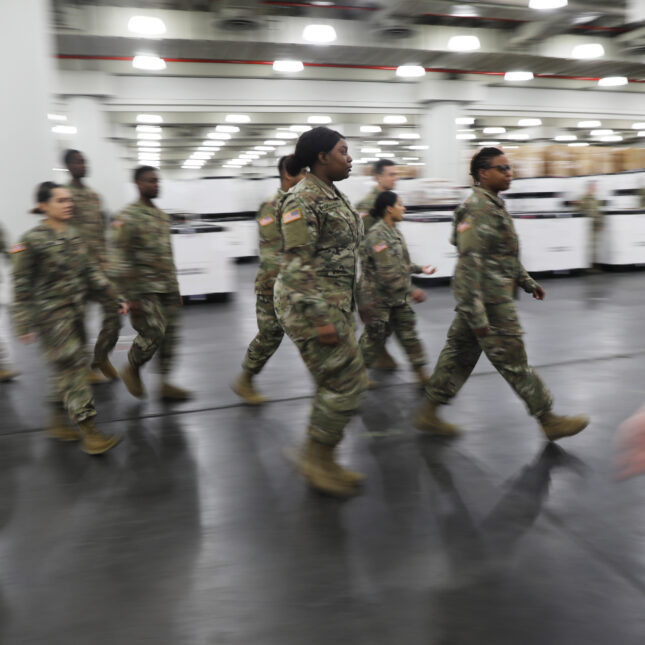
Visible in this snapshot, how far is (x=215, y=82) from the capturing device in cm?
1316

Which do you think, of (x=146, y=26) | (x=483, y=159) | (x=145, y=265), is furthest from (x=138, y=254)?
(x=146, y=26)

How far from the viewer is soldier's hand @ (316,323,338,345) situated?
2.57 m

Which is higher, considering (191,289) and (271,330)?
(271,330)

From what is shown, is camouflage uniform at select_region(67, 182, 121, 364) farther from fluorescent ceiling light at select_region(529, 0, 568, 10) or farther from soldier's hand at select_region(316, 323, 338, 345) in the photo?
fluorescent ceiling light at select_region(529, 0, 568, 10)

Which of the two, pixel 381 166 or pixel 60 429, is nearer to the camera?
pixel 60 429

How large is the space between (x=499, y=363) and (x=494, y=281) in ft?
1.44

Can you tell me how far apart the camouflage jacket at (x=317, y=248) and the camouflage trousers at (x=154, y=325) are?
168cm

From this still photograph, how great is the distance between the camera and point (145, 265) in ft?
13.5

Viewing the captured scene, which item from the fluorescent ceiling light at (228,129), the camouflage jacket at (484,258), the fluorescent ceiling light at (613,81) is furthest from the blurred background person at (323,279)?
the fluorescent ceiling light at (228,129)

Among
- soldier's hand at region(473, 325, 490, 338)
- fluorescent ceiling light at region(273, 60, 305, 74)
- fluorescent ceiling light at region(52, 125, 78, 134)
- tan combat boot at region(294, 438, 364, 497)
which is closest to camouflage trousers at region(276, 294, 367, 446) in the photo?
tan combat boot at region(294, 438, 364, 497)

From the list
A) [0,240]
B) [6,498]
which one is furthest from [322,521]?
[0,240]

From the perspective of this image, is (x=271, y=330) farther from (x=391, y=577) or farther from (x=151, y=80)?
(x=151, y=80)

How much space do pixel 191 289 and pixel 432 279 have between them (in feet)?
13.2

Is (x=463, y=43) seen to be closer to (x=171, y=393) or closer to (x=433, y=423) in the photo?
(x=171, y=393)
